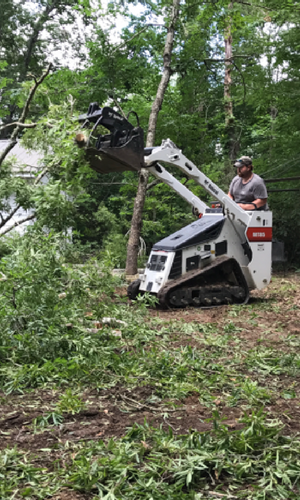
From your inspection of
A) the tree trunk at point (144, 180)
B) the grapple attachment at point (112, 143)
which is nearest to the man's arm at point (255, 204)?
the grapple attachment at point (112, 143)

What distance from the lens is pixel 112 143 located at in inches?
237

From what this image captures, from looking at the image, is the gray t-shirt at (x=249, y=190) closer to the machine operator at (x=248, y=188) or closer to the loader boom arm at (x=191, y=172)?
the machine operator at (x=248, y=188)

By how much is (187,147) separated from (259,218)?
6351 mm

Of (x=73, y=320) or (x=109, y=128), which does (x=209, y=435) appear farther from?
(x=109, y=128)

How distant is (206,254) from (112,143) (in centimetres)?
272

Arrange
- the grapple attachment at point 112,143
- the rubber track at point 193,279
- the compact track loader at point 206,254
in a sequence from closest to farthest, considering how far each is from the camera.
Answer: the grapple attachment at point 112,143 → the rubber track at point 193,279 → the compact track loader at point 206,254

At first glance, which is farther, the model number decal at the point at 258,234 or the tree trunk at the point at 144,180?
the tree trunk at the point at 144,180

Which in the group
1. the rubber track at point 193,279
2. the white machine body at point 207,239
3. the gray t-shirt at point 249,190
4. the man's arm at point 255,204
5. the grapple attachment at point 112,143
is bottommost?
the rubber track at point 193,279

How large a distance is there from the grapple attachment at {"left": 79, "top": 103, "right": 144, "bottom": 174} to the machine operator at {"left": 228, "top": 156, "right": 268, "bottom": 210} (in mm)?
2387

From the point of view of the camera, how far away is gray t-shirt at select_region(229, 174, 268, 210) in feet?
27.6

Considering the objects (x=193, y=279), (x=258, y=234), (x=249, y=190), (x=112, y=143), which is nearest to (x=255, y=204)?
(x=249, y=190)

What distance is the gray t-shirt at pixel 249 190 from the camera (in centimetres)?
841

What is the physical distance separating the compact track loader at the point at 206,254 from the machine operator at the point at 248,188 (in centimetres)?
18

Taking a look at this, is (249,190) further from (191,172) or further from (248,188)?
(191,172)
